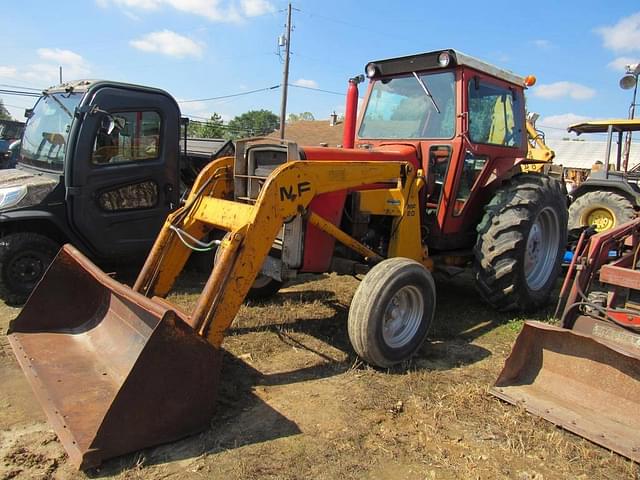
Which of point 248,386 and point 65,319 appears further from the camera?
point 65,319

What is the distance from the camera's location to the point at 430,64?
5168 mm

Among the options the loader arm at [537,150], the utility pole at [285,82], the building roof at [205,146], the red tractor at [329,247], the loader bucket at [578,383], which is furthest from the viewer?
the utility pole at [285,82]

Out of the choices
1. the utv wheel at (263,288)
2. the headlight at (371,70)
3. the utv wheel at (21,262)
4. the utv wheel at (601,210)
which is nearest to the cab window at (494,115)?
the headlight at (371,70)

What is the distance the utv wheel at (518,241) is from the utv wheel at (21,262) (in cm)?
448

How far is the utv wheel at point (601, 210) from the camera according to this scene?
319 inches

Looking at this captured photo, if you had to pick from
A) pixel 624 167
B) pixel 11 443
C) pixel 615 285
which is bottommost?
pixel 11 443

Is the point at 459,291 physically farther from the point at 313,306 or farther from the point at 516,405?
the point at 516,405

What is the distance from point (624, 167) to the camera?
903 centimetres

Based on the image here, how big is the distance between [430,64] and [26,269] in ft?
15.3

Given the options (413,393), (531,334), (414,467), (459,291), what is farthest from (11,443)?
(459,291)

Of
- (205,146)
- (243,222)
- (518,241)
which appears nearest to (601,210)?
(518,241)

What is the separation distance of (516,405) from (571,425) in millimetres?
359

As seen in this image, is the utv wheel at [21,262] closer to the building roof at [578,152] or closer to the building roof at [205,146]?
the building roof at [205,146]

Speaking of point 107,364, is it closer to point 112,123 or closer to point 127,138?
point 112,123
